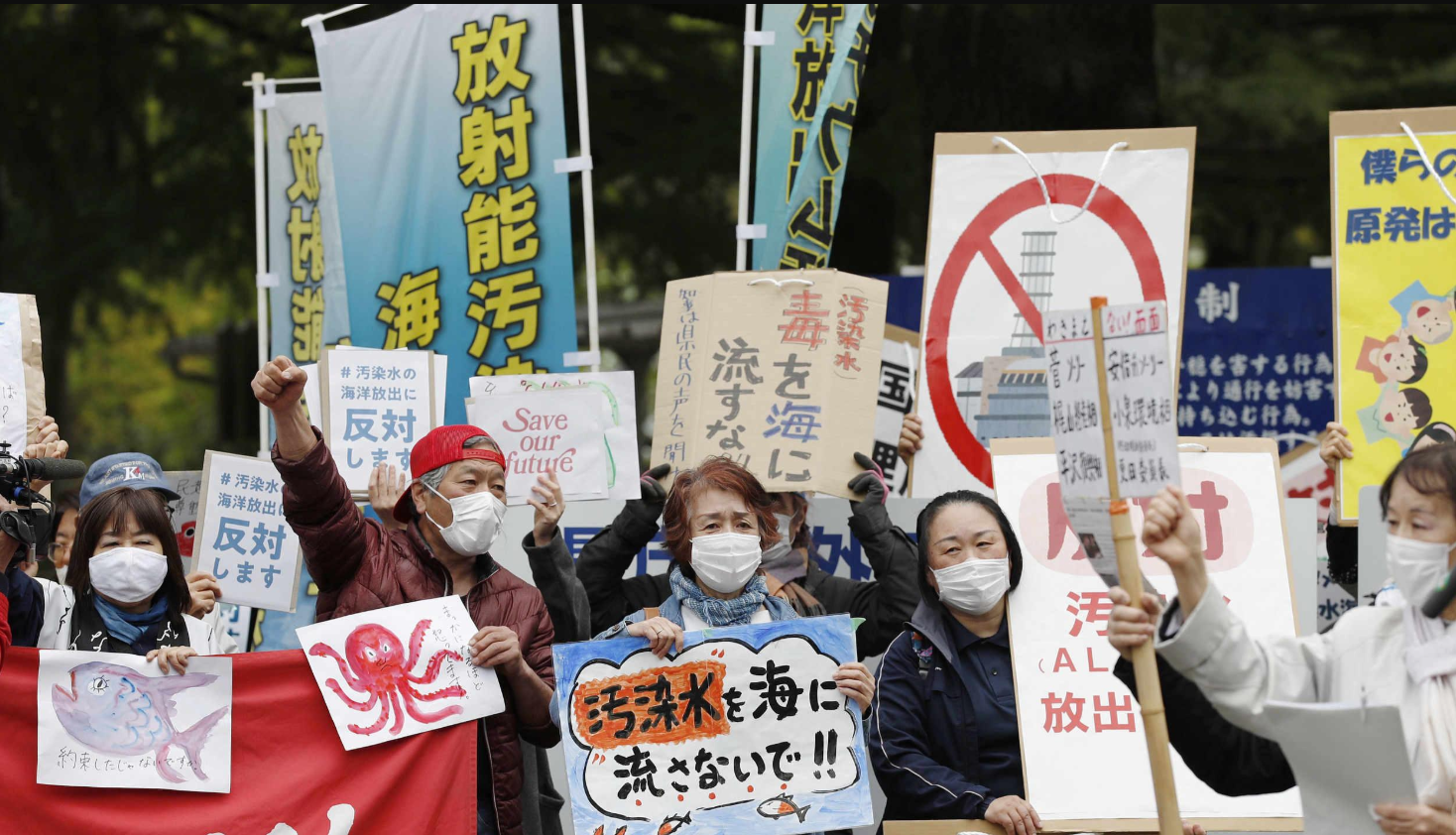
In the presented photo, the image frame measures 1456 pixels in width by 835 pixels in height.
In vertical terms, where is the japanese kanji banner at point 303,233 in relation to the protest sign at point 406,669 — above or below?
above

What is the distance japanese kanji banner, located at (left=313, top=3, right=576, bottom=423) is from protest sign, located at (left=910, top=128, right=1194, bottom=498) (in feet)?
5.12

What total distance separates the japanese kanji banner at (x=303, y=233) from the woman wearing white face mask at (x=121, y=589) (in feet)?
11.2

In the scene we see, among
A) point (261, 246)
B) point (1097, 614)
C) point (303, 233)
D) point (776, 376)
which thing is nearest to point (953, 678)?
point (1097, 614)

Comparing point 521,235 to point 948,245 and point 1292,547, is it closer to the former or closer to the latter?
point 948,245

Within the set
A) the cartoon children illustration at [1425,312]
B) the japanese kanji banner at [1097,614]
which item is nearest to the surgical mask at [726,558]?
the japanese kanji banner at [1097,614]

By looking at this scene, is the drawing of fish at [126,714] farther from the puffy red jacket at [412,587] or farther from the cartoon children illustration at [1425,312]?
the cartoon children illustration at [1425,312]

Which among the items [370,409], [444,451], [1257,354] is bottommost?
[444,451]

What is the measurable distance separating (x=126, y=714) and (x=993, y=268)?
10.7 ft

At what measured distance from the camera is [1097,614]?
4.77 meters

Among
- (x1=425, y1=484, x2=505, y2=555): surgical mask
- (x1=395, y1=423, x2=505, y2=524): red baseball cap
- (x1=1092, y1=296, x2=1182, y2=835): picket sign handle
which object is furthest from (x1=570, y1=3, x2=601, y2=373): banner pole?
(x1=1092, y1=296, x2=1182, y2=835): picket sign handle

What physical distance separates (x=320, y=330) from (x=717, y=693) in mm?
4167

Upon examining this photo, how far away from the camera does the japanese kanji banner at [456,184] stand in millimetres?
6574

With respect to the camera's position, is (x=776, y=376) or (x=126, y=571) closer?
(x=126, y=571)

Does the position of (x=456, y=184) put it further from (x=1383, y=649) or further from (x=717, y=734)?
(x=1383, y=649)
